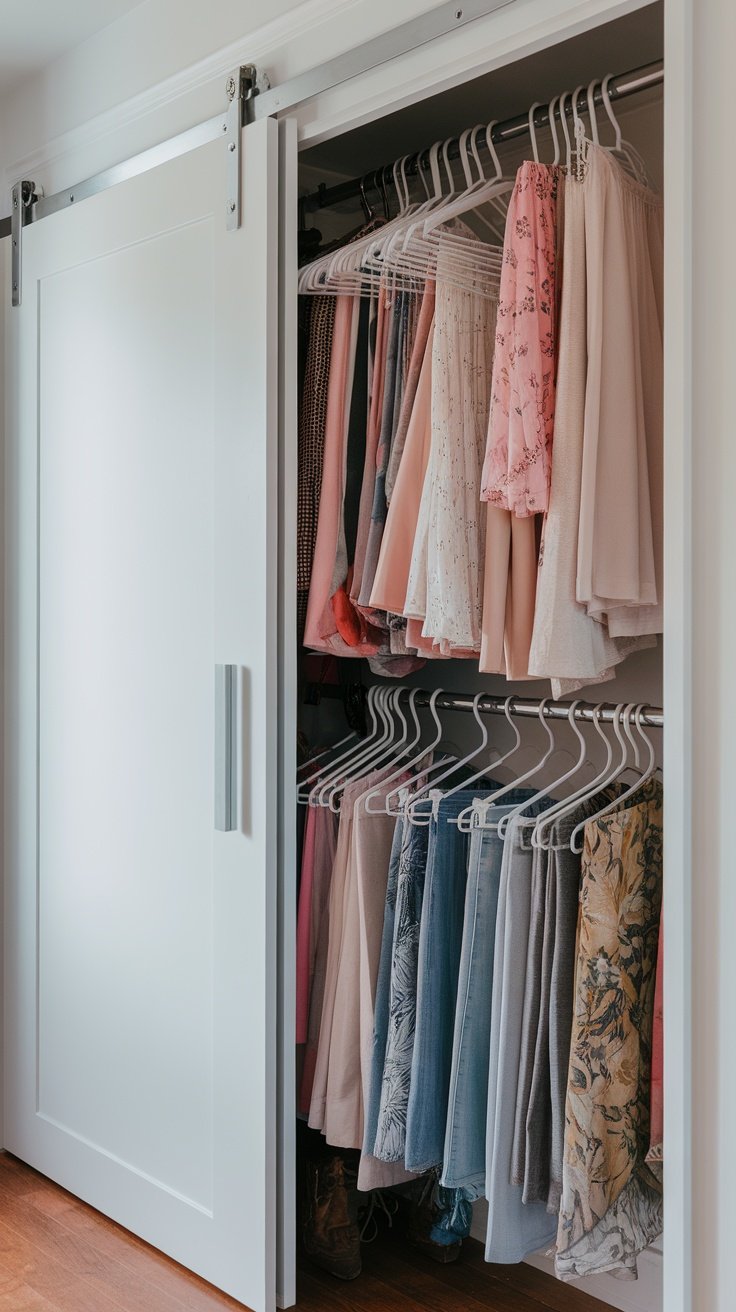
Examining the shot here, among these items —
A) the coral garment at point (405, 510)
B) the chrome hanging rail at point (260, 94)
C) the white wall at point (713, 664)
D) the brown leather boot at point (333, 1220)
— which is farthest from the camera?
the brown leather boot at point (333, 1220)

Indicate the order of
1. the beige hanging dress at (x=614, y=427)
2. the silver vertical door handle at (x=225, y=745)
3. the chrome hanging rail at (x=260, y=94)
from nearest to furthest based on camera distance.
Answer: the beige hanging dress at (x=614, y=427)
the chrome hanging rail at (x=260, y=94)
the silver vertical door handle at (x=225, y=745)

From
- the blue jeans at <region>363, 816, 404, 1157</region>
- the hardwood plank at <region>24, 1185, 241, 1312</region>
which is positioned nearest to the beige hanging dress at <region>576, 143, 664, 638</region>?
the blue jeans at <region>363, 816, 404, 1157</region>

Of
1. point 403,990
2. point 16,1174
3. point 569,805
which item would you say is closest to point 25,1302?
point 16,1174

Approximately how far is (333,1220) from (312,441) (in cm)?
150

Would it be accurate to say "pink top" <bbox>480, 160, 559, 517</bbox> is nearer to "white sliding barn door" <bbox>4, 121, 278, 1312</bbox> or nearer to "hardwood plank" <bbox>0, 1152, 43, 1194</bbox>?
"white sliding barn door" <bbox>4, 121, 278, 1312</bbox>

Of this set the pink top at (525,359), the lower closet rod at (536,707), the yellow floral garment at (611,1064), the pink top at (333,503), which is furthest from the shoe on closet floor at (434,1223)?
the pink top at (525,359)

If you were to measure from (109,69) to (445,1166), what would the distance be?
7.35 ft

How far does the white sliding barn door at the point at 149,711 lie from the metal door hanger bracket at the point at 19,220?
0.16 feet

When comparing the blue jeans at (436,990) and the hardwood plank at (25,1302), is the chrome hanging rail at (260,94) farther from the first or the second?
the hardwood plank at (25,1302)

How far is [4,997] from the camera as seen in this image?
276 cm

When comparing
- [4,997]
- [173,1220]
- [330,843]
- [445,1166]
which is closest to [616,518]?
[330,843]

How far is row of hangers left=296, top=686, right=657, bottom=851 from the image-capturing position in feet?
6.20

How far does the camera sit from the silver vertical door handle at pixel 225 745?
A: 211cm

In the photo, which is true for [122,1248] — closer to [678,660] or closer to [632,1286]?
[632,1286]
